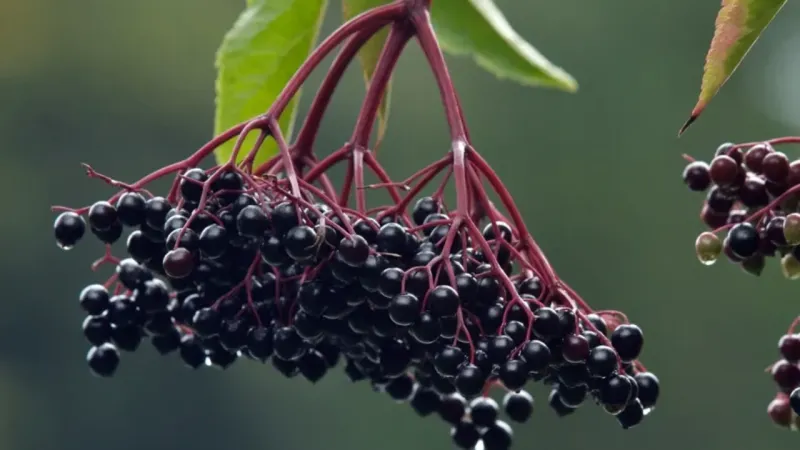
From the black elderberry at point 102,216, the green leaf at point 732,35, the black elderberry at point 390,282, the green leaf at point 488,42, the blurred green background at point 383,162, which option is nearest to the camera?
the green leaf at point 732,35

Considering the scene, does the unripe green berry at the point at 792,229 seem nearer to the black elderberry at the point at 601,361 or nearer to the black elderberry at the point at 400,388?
the black elderberry at the point at 601,361

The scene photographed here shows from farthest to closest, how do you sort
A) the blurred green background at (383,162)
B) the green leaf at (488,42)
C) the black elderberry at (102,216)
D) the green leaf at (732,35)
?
1. the blurred green background at (383,162)
2. the green leaf at (488,42)
3. the black elderberry at (102,216)
4. the green leaf at (732,35)

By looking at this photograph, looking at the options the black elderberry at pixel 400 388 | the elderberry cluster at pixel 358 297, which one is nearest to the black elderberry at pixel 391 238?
the elderberry cluster at pixel 358 297

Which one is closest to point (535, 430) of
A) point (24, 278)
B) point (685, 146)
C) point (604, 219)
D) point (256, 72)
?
point (604, 219)

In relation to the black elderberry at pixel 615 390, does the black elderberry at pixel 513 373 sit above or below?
above

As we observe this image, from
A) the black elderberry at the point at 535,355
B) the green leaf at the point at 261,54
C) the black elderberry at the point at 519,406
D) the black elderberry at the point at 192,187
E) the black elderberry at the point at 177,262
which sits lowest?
the black elderberry at the point at 519,406

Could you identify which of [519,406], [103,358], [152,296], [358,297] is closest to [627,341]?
[519,406]

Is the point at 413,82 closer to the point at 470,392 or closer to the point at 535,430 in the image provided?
the point at 535,430

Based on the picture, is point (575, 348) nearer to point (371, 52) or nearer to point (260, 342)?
Answer: point (260, 342)
